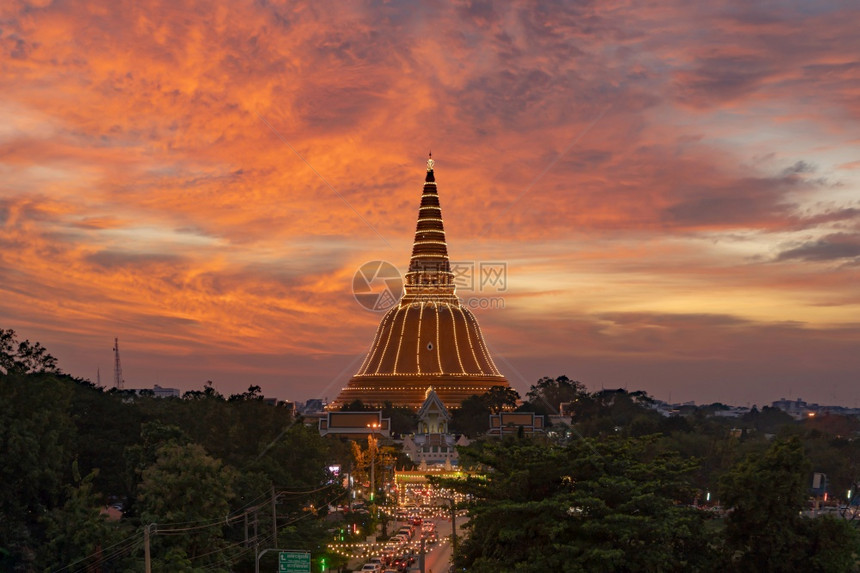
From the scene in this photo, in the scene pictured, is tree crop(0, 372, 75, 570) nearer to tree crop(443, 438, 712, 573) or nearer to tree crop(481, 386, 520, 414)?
tree crop(443, 438, 712, 573)

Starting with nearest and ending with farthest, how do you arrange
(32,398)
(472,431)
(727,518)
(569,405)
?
1. (727,518)
2. (32,398)
3. (472,431)
4. (569,405)

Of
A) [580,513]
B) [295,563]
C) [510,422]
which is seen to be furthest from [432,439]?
[580,513]

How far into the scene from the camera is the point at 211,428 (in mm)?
56375

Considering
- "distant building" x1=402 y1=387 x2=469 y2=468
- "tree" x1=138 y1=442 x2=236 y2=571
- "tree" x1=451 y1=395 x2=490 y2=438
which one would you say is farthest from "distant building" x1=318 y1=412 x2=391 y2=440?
"tree" x1=138 y1=442 x2=236 y2=571

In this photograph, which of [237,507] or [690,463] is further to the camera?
[237,507]

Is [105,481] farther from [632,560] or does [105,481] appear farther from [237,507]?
[632,560]

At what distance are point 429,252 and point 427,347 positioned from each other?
1017 cm

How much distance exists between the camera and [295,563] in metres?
40.0

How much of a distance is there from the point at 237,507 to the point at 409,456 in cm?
6022

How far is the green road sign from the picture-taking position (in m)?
39.9

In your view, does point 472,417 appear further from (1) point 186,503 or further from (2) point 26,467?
(1) point 186,503

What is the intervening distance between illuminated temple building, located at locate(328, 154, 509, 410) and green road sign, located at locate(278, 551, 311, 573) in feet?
271

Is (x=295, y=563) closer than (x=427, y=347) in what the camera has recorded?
Yes

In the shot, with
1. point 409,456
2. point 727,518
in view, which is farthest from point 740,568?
point 409,456
